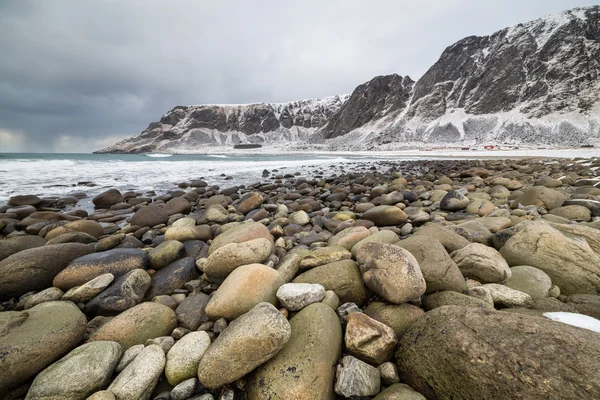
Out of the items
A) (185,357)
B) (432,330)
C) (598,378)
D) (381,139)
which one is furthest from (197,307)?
(381,139)

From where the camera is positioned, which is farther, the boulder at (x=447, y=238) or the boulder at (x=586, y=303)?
the boulder at (x=447, y=238)

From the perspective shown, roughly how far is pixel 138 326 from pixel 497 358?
2863 mm

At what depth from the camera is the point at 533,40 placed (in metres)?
76.1

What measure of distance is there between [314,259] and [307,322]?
1.06 m

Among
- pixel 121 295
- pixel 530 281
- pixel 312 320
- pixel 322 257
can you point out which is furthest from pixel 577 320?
pixel 121 295

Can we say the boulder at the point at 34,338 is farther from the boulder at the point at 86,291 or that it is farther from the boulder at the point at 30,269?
the boulder at the point at 30,269

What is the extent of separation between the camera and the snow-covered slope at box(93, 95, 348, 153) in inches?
5871

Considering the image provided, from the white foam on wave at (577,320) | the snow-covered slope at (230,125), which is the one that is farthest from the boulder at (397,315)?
the snow-covered slope at (230,125)

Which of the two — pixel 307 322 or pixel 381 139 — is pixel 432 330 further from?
pixel 381 139

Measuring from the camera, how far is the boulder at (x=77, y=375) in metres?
1.65

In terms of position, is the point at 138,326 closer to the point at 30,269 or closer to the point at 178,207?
the point at 30,269

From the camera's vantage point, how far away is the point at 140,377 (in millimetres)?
1737

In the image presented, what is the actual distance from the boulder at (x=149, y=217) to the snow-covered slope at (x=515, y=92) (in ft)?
232

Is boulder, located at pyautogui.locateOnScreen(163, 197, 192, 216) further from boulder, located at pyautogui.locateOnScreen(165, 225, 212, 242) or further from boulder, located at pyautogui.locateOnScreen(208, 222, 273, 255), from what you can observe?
boulder, located at pyautogui.locateOnScreen(208, 222, 273, 255)
